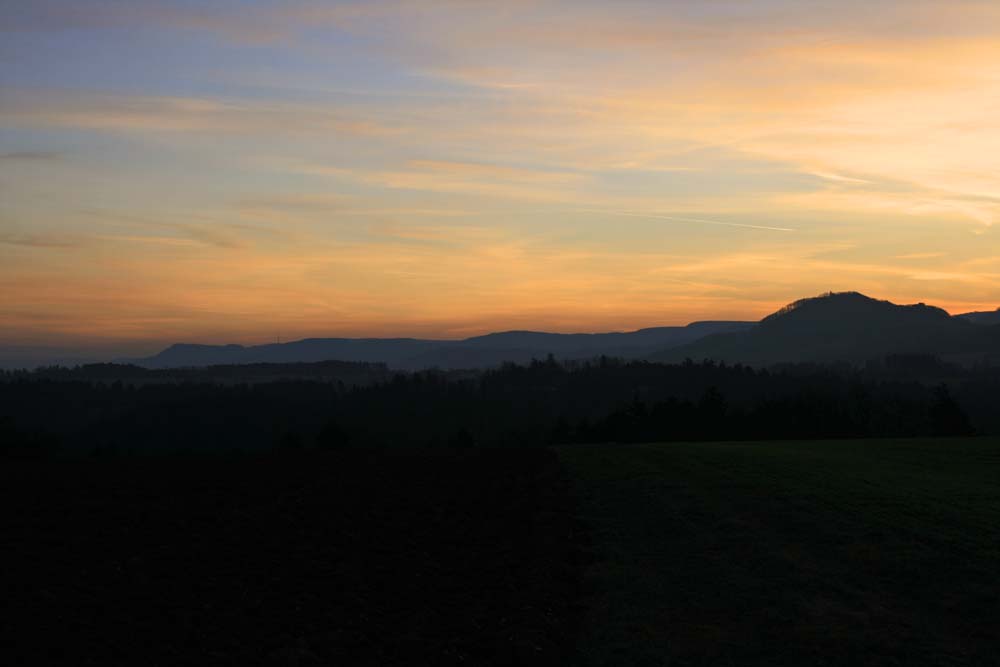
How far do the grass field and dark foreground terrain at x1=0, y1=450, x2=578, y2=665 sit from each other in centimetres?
133

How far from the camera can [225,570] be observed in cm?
1786

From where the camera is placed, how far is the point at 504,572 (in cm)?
1805

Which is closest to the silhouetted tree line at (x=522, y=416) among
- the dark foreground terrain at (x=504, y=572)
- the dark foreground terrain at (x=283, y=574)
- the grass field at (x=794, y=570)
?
the dark foreground terrain at (x=283, y=574)

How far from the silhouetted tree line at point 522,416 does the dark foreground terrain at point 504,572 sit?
133 feet

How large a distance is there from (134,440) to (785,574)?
15175 cm

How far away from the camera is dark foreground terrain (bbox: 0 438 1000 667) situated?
1312cm

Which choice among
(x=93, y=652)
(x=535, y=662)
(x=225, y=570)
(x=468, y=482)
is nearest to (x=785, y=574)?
(x=535, y=662)

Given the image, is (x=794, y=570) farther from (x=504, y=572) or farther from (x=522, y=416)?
(x=522, y=416)

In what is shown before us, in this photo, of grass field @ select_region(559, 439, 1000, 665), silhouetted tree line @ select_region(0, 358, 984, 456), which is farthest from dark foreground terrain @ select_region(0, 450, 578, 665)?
silhouetted tree line @ select_region(0, 358, 984, 456)

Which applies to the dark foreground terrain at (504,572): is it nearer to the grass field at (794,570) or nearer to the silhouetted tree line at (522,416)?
the grass field at (794,570)

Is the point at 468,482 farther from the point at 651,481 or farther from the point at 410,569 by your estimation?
the point at 410,569

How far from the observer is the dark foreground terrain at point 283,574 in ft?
42.6

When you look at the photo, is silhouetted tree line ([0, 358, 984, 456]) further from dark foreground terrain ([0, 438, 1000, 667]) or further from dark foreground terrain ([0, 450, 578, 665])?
dark foreground terrain ([0, 438, 1000, 667])

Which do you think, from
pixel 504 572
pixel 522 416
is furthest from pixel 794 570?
pixel 522 416
